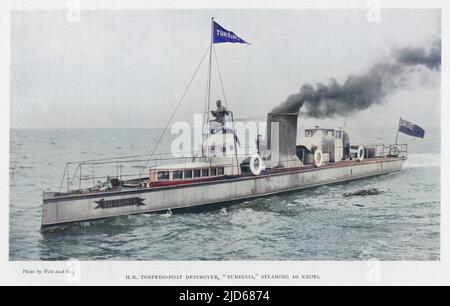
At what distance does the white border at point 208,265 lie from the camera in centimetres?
1129

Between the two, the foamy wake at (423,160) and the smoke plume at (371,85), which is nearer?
the foamy wake at (423,160)

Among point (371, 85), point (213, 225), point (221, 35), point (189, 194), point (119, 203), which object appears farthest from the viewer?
point (189, 194)

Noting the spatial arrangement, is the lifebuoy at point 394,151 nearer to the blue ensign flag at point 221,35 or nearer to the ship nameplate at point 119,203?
the blue ensign flag at point 221,35

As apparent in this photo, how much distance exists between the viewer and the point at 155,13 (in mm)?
11719

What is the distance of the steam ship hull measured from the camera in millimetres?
11523

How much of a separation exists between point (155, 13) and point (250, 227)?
5548 millimetres

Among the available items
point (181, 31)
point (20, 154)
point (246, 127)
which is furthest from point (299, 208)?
point (20, 154)

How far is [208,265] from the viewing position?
37.3 feet

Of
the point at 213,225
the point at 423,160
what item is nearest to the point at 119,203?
the point at 213,225

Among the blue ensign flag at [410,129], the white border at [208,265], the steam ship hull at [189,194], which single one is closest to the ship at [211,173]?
the steam ship hull at [189,194]

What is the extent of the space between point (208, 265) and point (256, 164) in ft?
11.3

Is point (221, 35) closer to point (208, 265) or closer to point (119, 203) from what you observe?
point (119, 203)

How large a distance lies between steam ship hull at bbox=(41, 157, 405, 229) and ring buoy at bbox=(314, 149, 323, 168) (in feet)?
0.55

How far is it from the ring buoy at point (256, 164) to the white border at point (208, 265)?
3031 millimetres
